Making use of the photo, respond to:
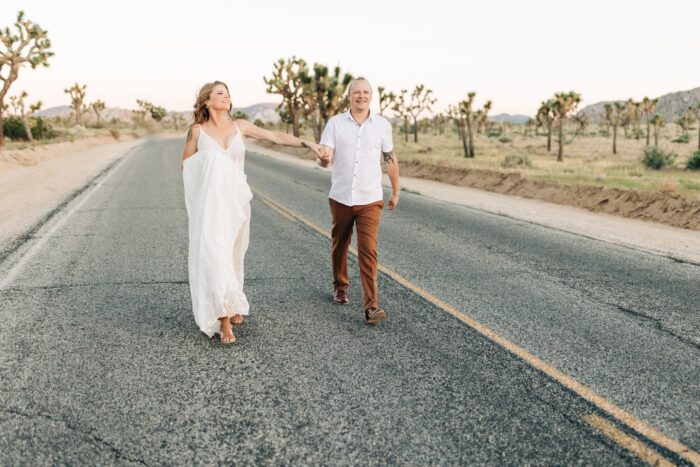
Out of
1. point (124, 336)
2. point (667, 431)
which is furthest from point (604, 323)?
point (124, 336)

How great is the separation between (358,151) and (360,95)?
496 millimetres

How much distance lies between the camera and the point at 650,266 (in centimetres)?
737

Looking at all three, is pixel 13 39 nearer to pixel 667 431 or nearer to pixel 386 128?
pixel 386 128

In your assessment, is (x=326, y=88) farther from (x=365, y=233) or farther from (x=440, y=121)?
(x=440, y=121)

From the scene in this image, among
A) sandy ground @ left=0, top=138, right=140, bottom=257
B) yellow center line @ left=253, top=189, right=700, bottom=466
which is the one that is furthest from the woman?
sandy ground @ left=0, top=138, right=140, bottom=257

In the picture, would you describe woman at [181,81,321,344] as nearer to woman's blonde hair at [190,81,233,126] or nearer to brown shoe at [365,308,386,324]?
woman's blonde hair at [190,81,233,126]

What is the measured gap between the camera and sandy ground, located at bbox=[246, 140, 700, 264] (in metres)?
8.85

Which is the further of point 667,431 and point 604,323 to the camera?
point 604,323

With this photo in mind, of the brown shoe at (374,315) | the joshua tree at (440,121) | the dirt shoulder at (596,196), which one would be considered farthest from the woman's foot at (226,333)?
the joshua tree at (440,121)

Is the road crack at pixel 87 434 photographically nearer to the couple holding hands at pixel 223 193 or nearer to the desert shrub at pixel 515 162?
the couple holding hands at pixel 223 193

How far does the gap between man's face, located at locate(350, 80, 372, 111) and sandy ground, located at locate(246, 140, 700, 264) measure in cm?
566

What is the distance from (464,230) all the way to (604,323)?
198 inches

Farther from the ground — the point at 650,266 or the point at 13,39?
the point at 13,39

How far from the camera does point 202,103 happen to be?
4.38m
